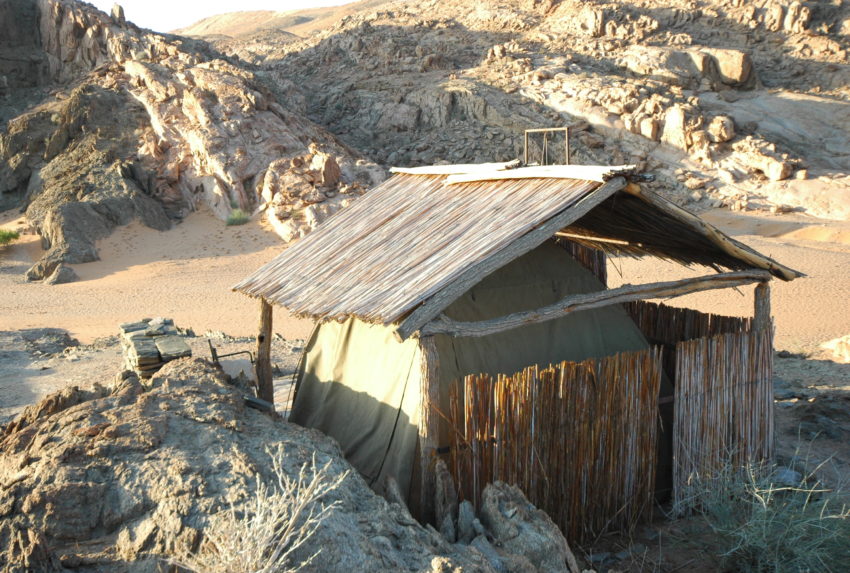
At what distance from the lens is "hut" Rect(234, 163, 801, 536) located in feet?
16.3

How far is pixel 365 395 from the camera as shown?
6160 mm

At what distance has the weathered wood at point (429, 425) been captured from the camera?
4.85m

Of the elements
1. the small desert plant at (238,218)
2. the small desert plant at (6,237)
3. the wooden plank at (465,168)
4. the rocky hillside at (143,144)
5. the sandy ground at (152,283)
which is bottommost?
the sandy ground at (152,283)

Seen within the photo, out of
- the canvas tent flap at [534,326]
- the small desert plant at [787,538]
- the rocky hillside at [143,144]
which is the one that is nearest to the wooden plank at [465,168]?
the canvas tent flap at [534,326]

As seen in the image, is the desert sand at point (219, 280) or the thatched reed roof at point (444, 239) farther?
the desert sand at point (219, 280)

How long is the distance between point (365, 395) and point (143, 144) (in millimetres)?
20032

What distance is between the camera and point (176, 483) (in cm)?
388

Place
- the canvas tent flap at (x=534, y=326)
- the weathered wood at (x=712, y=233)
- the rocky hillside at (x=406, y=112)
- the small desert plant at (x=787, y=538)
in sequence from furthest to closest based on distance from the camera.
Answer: the rocky hillside at (x=406, y=112), the canvas tent flap at (x=534, y=326), the weathered wood at (x=712, y=233), the small desert plant at (x=787, y=538)

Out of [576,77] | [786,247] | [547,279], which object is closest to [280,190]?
[576,77]

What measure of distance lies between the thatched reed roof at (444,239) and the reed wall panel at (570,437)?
79 cm

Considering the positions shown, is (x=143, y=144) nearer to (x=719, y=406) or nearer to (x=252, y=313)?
(x=252, y=313)

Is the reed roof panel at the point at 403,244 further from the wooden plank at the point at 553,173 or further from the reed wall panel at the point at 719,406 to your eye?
the reed wall panel at the point at 719,406

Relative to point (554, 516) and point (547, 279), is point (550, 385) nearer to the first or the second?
point (554, 516)

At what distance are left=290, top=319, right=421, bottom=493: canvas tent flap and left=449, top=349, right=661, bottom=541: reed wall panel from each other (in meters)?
0.48
